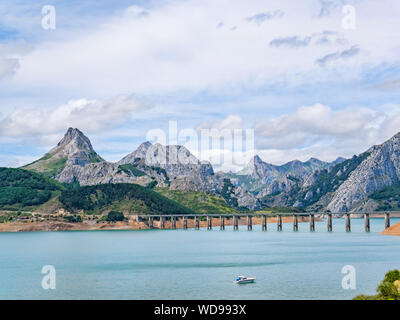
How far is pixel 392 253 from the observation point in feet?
522

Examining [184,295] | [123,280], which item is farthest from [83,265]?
[184,295]

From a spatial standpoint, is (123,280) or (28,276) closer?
(123,280)
